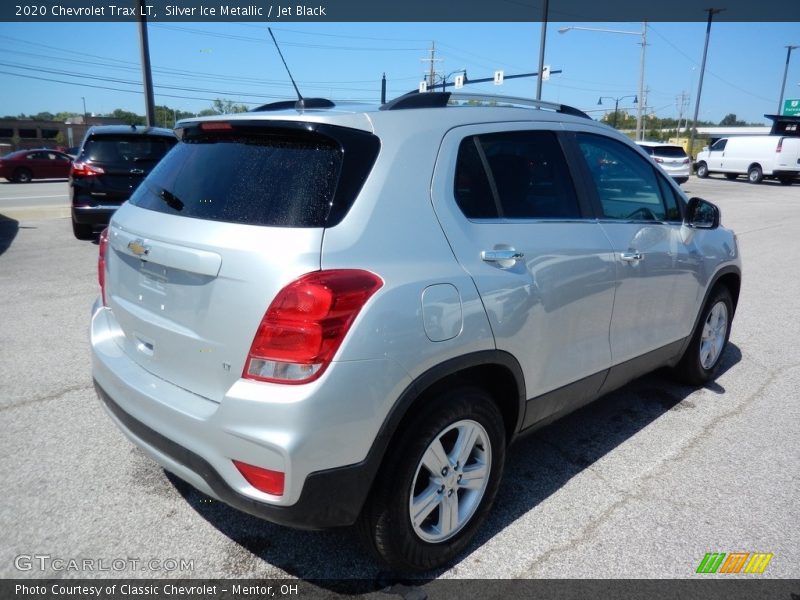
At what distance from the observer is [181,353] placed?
225 centimetres

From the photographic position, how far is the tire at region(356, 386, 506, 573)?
2242 millimetres

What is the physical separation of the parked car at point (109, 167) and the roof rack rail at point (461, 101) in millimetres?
7103

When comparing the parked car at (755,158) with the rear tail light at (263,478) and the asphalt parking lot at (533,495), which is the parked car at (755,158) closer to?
the asphalt parking lot at (533,495)

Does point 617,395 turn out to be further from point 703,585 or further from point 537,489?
point 703,585

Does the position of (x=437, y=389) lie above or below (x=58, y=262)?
above

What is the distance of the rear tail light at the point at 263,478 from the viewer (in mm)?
1998

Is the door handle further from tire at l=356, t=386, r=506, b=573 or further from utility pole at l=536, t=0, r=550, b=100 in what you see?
utility pole at l=536, t=0, r=550, b=100

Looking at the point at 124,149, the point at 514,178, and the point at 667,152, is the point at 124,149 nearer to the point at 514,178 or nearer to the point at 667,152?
the point at 514,178

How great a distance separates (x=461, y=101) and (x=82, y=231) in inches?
338

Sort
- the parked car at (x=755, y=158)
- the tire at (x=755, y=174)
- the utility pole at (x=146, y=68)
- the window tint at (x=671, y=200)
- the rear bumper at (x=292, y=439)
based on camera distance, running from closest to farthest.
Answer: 1. the rear bumper at (x=292, y=439)
2. the window tint at (x=671, y=200)
3. the utility pole at (x=146, y=68)
4. the parked car at (x=755, y=158)
5. the tire at (x=755, y=174)

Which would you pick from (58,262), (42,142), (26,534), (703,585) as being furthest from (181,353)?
(42,142)

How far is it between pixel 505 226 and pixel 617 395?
2.34m

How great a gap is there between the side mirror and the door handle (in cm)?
190

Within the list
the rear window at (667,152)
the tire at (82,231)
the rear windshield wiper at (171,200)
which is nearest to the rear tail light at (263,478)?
the rear windshield wiper at (171,200)
